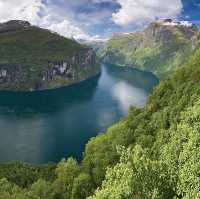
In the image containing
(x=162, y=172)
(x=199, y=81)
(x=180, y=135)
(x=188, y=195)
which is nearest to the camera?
(x=188, y=195)

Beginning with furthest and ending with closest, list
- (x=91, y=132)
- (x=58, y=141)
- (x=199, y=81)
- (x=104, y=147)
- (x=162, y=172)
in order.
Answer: (x=91, y=132) < (x=58, y=141) < (x=199, y=81) < (x=104, y=147) < (x=162, y=172)

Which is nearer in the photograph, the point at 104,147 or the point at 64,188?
the point at 64,188

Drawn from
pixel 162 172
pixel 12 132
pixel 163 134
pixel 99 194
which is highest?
pixel 162 172

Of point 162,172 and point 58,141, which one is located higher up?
point 162,172

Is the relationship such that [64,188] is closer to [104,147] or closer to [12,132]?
[104,147]

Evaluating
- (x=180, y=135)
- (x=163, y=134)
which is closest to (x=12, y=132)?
(x=163, y=134)

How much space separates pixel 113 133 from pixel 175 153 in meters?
90.3

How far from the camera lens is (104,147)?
365 ft

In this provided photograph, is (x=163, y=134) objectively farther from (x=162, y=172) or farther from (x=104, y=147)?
(x=162, y=172)

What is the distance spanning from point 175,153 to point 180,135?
3409 millimetres

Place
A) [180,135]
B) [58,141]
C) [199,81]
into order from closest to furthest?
[180,135]
[199,81]
[58,141]

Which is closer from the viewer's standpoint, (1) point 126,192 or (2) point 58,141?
(1) point 126,192

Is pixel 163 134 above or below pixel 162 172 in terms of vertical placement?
below

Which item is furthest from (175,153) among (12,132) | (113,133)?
(12,132)
